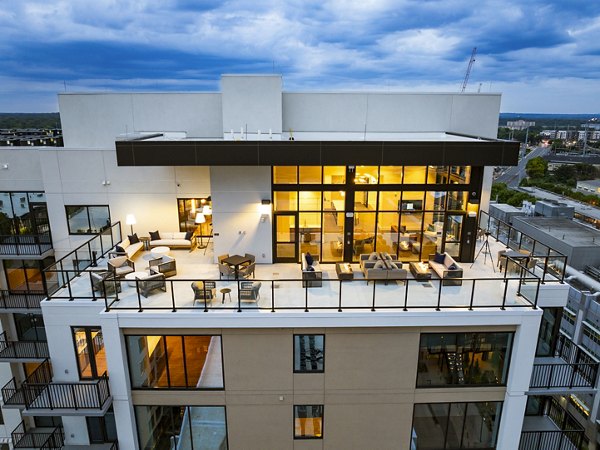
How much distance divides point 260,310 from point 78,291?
5764 millimetres

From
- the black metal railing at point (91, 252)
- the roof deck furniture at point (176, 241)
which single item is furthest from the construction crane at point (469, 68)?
the black metal railing at point (91, 252)

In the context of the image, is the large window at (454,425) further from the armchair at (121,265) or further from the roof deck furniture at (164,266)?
the armchair at (121,265)

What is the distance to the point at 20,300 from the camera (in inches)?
581

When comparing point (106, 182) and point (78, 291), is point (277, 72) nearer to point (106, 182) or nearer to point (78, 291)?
point (106, 182)

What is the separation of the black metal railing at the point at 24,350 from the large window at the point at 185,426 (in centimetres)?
605

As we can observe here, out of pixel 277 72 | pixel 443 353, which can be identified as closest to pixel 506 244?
pixel 443 353

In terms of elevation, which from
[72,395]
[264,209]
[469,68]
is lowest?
[72,395]

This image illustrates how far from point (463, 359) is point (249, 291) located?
250 inches

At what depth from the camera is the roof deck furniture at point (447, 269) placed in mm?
11016

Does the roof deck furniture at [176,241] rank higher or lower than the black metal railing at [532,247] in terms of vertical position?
lower

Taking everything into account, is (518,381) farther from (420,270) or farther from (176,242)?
(176,242)

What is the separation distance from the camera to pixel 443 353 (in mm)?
10258

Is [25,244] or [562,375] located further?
[25,244]

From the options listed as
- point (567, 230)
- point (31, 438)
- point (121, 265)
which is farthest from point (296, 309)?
point (567, 230)
